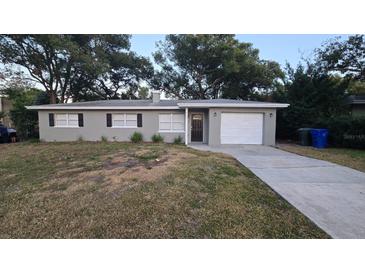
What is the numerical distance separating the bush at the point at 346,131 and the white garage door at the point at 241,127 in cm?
384

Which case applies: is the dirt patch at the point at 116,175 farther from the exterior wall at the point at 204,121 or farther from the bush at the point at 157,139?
the exterior wall at the point at 204,121

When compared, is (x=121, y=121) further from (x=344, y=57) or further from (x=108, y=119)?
Answer: (x=344, y=57)

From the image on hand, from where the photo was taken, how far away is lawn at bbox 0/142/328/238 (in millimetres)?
2807

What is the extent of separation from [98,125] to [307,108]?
1359cm

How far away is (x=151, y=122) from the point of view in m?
12.9

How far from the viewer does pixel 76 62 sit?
16.1 meters

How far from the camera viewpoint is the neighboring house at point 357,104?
15.4 meters

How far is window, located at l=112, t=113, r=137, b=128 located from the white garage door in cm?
548

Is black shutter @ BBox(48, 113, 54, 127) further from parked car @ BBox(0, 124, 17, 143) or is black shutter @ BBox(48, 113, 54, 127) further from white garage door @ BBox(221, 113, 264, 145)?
white garage door @ BBox(221, 113, 264, 145)

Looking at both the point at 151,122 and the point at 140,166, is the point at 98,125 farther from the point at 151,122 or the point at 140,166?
the point at 140,166

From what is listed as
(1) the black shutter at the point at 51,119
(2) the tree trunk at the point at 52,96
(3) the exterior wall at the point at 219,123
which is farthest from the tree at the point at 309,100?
(2) the tree trunk at the point at 52,96

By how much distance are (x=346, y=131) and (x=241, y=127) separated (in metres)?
5.39

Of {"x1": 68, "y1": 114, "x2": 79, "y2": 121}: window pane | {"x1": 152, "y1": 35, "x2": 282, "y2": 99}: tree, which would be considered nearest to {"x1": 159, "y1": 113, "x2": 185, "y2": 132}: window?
{"x1": 68, "y1": 114, "x2": 79, "y2": 121}: window pane
